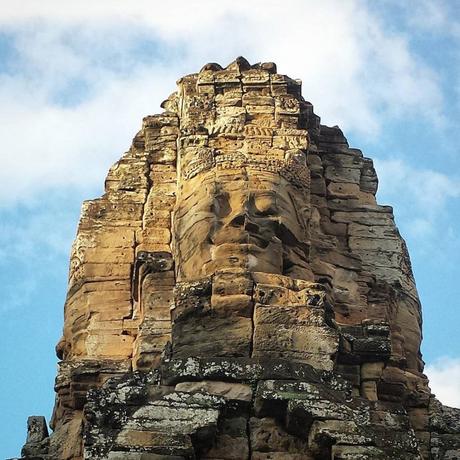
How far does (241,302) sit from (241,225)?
5.14 ft

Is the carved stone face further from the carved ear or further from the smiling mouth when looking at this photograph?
the carved ear

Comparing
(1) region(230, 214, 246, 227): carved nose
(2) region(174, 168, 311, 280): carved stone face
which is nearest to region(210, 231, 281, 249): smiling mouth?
(2) region(174, 168, 311, 280): carved stone face

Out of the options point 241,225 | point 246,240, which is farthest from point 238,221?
point 246,240

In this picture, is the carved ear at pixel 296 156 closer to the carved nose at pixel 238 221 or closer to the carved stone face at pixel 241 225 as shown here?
the carved stone face at pixel 241 225

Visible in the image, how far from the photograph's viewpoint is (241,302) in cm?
2164

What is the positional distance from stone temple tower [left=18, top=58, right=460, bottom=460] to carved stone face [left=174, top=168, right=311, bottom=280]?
1.0 inches

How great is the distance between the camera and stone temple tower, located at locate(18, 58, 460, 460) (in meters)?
20.3

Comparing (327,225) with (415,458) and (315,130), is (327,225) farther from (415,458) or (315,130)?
(415,458)

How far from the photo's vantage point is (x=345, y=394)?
816 inches

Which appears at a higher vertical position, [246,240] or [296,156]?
[296,156]

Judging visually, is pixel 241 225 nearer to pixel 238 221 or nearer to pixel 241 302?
pixel 238 221

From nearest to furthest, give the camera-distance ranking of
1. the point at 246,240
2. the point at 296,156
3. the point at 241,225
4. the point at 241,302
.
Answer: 1. the point at 241,302
2. the point at 246,240
3. the point at 241,225
4. the point at 296,156

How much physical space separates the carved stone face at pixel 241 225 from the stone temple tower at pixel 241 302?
0.03 metres

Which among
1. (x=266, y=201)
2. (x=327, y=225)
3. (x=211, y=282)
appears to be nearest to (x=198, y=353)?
(x=211, y=282)
